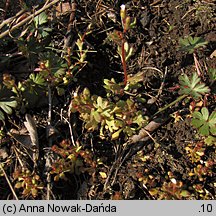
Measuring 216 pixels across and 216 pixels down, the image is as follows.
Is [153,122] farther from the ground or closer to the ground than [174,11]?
closer to the ground

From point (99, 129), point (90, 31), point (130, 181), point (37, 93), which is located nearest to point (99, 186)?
point (130, 181)

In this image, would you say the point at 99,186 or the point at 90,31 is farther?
the point at 90,31

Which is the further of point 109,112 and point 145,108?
point 145,108

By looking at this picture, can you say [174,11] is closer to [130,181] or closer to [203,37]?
[203,37]

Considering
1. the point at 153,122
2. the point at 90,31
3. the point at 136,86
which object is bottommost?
the point at 153,122

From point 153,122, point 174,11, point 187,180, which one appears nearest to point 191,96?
point 153,122

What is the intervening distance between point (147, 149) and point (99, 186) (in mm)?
315

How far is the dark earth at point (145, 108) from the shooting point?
2.15 meters

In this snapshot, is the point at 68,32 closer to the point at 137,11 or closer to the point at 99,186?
the point at 137,11

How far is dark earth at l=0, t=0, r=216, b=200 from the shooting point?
215 centimetres

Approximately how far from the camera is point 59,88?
90.1 inches

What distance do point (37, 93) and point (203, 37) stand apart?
101cm

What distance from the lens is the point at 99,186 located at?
7.11 feet

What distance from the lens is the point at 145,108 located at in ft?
7.66
